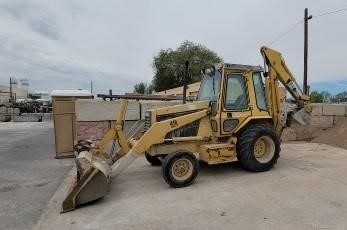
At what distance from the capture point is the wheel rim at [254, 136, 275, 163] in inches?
322

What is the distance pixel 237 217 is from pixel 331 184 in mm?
2464

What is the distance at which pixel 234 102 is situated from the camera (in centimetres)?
813

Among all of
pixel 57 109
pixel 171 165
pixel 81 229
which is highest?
pixel 57 109

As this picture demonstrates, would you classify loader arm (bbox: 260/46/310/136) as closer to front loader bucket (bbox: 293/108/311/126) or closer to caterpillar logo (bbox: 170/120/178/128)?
front loader bucket (bbox: 293/108/311/126)

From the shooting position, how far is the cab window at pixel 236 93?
8062 mm

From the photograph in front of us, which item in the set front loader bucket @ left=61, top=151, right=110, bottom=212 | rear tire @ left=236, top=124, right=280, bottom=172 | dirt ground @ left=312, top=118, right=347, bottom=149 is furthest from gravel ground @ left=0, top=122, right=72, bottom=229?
dirt ground @ left=312, top=118, right=347, bottom=149

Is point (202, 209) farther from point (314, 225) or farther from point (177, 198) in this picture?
point (314, 225)

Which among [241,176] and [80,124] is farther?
[80,124]

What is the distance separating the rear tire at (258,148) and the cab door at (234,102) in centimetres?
31

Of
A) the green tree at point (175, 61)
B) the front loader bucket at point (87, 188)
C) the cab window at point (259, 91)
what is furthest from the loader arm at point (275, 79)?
the green tree at point (175, 61)

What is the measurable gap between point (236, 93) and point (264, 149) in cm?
135

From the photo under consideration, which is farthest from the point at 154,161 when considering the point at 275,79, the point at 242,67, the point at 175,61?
the point at 175,61

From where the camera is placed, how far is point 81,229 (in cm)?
537

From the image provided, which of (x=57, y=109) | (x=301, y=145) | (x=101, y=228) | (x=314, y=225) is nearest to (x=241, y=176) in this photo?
(x=314, y=225)
